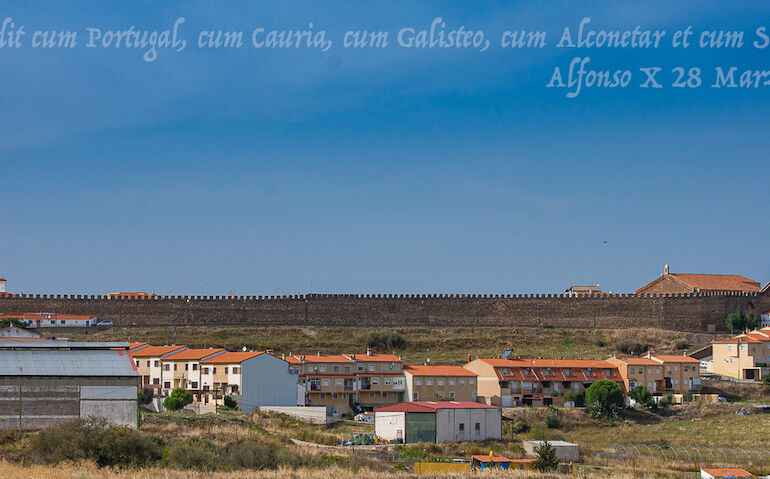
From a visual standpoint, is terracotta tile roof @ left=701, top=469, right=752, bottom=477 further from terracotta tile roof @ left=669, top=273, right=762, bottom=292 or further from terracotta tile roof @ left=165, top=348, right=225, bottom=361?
terracotta tile roof @ left=669, top=273, right=762, bottom=292

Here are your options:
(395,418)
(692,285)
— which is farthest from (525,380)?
Answer: (692,285)

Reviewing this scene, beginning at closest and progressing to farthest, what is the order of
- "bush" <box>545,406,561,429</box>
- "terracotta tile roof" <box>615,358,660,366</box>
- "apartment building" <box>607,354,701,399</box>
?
"bush" <box>545,406,561,429</box>
"apartment building" <box>607,354,701,399</box>
"terracotta tile roof" <box>615,358,660,366</box>

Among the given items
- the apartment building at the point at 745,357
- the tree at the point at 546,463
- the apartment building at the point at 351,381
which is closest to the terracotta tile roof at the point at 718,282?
the apartment building at the point at 745,357

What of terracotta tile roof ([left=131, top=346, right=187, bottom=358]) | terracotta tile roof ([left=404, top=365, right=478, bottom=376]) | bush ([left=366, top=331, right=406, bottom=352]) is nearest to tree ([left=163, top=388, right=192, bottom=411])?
terracotta tile roof ([left=131, top=346, right=187, bottom=358])

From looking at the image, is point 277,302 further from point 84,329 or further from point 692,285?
point 692,285

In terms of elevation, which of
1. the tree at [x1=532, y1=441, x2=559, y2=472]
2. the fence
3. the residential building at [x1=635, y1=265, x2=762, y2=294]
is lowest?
the fence

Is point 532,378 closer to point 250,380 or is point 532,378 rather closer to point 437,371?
point 437,371

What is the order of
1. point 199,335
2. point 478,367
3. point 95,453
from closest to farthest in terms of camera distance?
point 95,453, point 478,367, point 199,335

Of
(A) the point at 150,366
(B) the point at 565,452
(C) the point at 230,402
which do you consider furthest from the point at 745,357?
(A) the point at 150,366

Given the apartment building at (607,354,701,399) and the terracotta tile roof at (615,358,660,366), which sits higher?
the terracotta tile roof at (615,358,660,366)

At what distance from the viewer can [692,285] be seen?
60.1m

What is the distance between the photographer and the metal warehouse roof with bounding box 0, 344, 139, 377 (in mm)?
19125

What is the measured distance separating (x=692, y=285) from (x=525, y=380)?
84.9 feet

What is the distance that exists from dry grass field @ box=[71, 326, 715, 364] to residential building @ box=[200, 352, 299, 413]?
372 inches
